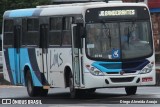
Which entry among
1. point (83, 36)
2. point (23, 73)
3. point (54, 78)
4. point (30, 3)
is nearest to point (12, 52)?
point (23, 73)

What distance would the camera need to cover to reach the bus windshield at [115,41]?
2191cm

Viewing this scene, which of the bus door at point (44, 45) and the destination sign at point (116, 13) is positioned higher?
the destination sign at point (116, 13)

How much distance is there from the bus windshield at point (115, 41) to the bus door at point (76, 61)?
0.42 m

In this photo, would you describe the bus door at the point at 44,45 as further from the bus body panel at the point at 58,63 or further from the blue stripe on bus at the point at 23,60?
the blue stripe on bus at the point at 23,60

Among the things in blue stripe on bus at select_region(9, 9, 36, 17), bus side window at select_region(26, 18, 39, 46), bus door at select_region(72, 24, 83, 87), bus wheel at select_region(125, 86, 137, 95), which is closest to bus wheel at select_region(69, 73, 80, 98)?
bus door at select_region(72, 24, 83, 87)

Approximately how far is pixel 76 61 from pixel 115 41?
1.35 m

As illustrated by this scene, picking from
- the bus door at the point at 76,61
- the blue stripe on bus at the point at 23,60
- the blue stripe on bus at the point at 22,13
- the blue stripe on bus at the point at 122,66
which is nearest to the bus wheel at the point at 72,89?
the bus door at the point at 76,61

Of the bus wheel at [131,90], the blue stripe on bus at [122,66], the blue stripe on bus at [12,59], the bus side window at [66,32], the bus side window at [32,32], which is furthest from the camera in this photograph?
the blue stripe on bus at [12,59]

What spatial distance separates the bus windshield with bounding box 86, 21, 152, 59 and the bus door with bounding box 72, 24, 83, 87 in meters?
0.42

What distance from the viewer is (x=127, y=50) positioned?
22.1 m

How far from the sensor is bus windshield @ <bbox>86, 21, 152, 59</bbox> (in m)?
21.9

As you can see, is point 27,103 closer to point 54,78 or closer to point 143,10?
point 54,78

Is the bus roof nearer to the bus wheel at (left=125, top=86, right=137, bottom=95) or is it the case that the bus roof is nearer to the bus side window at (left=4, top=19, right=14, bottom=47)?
the bus side window at (left=4, top=19, right=14, bottom=47)

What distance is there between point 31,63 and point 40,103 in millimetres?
3298
